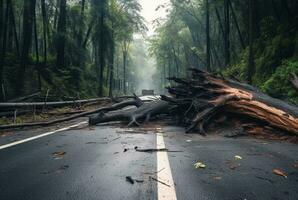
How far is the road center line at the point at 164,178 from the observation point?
3.51m

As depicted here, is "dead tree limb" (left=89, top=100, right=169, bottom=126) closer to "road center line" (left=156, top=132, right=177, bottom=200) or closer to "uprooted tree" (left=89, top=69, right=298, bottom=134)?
"uprooted tree" (left=89, top=69, right=298, bottom=134)

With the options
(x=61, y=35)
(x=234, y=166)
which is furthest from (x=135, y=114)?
(x=61, y=35)

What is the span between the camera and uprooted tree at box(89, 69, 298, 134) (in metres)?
7.70

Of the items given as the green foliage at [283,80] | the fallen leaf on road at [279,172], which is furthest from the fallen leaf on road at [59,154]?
the green foliage at [283,80]

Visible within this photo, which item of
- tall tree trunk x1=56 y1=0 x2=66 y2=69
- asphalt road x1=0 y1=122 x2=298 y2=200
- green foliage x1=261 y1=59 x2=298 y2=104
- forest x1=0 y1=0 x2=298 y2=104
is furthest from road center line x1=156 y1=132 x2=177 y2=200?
tall tree trunk x1=56 y1=0 x2=66 y2=69

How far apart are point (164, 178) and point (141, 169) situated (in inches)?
23.7

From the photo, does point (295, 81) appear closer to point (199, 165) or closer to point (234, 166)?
point (234, 166)

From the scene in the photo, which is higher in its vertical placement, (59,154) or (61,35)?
(61,35)

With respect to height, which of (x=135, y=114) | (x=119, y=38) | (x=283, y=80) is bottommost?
(x=135, y=114)

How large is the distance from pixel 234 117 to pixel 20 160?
6148 millimetres

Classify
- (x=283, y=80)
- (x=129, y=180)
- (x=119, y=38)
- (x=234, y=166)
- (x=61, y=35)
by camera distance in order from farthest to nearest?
(x=119, y=38) < (x=61, y=35) < (x=283, y=80) < (x=234, y=166) < (x=129, y=180)

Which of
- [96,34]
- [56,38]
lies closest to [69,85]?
[56,38]

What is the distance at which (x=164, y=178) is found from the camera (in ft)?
13.7

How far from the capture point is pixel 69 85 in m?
28.1
